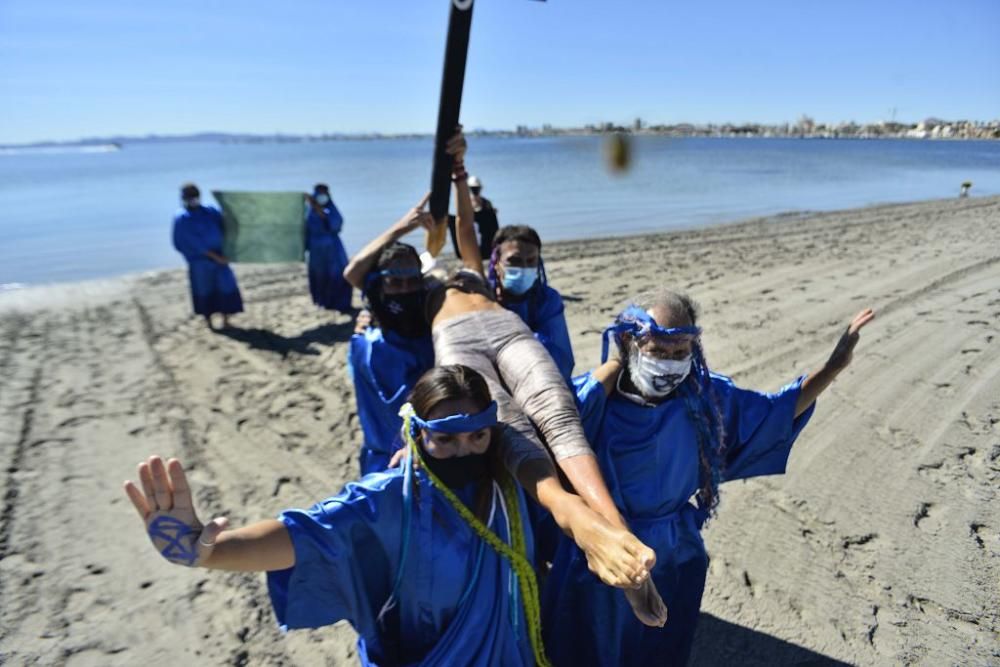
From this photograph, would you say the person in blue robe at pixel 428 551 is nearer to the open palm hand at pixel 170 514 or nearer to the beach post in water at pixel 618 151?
the open palm hand at pixel 170 514

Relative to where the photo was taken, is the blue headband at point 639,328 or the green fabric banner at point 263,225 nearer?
the blue headband at point 639,328

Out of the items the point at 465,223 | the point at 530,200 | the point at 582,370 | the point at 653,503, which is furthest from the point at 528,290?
the point at 530,200

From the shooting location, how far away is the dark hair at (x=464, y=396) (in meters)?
1.97

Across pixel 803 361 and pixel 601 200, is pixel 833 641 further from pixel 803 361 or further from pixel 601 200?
pixel 601 200

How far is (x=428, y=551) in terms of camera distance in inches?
76.9

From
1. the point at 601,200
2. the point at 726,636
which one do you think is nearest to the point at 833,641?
the point at 726,636

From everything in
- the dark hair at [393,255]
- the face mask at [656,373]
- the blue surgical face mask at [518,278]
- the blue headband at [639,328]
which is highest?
the dark hair at [393,255]

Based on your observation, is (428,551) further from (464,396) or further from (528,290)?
(528,290)

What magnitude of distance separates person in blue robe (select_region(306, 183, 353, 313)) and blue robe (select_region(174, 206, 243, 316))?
1159 mm

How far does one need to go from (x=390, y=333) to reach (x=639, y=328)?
1251 millimetres

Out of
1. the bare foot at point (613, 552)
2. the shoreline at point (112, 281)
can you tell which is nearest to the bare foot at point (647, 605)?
the bare foot at point (613, 552)

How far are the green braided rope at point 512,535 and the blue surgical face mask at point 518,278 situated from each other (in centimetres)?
163

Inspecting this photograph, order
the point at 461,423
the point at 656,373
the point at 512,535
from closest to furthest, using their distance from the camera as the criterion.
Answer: the point at 461,423, the point at 512,535, the point at 656,373

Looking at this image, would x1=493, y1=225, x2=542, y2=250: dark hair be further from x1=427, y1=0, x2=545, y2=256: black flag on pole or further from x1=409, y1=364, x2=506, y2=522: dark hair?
x1=409, y1=364, x2=506, y2=522: dark hair
